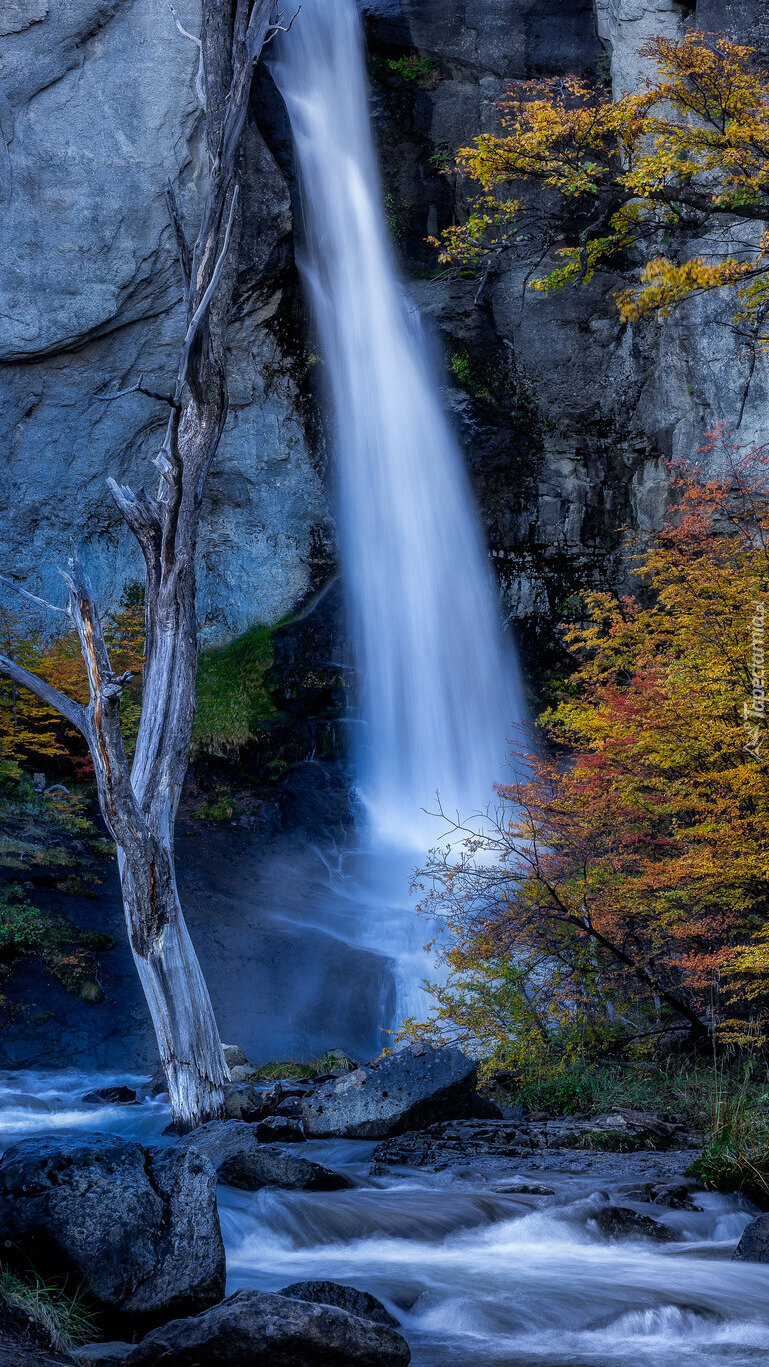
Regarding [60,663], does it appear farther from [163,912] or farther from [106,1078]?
[163,912]

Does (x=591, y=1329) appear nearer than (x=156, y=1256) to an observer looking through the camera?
No

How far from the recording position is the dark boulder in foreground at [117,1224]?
12.9 feet

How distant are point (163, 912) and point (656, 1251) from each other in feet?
14.6

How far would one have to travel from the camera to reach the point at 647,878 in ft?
25.8

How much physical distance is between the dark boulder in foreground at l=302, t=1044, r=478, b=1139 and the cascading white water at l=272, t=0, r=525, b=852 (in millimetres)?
12365

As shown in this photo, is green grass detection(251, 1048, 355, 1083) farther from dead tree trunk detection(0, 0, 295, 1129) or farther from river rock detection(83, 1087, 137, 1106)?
dead tree trunk detection(0, 0, 295, 1129)

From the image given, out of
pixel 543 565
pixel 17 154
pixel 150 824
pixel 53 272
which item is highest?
pixel 17 154

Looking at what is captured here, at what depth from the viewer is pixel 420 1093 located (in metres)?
7.82

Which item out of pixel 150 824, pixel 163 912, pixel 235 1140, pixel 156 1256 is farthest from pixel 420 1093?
pixel 156 1256

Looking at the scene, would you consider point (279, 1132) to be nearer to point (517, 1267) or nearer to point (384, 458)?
point (517, 1267)

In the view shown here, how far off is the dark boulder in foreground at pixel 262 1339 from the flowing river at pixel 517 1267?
80cm

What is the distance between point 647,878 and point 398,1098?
2614 mm

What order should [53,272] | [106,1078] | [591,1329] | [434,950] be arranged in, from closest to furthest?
[591,1329] < [106,1078] < [434,950] < [53,272]

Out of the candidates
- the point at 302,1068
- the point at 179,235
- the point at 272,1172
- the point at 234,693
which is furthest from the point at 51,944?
the point at 179,235
